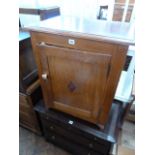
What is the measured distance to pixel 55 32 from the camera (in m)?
0.72

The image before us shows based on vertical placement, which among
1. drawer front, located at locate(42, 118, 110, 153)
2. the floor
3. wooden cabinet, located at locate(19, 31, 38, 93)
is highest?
wooden cabinet, located at locate(19, 31, 38, 93)

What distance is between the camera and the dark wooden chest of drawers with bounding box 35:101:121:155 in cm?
103

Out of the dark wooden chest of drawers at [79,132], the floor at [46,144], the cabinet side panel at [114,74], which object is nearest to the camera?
the cabinet side panel at [114,74]

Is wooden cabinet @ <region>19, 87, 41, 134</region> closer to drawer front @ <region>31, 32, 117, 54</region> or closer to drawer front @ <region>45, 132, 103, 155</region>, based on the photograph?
drawer front @ <region>45, 132, 103, 155</region>

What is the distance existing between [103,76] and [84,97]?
24 cm

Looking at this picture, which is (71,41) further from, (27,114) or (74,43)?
(27,114)

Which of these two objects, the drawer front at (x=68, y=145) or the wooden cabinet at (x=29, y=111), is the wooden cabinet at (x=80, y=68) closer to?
the wooden cabinet at (x=29, y=111)

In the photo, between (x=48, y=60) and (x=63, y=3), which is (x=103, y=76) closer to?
(x=48, y=60)

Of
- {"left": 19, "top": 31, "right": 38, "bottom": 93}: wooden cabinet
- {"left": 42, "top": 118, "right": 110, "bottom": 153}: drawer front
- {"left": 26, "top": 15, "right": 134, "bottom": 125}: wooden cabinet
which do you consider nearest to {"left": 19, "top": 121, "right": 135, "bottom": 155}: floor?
{"left": 42, "top": 118, "right": 110, "bottom": 153}: drawer front

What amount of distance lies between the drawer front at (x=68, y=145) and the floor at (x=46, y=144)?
4.2 inches

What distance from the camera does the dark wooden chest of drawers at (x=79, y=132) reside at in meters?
1.03

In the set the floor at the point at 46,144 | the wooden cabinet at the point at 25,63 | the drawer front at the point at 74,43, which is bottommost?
the floor at the point at 46,144

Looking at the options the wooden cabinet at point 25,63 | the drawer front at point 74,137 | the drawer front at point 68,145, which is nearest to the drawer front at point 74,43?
the wooden cabinet at point 25,63
